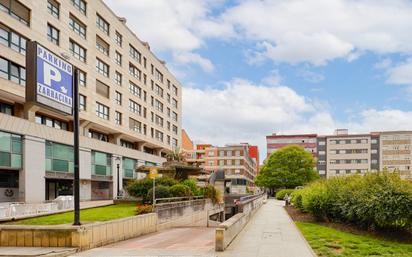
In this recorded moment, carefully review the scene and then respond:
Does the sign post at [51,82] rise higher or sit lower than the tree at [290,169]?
higher

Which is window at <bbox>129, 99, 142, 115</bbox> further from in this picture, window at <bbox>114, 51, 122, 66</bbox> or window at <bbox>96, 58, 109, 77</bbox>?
window at <bbox>96, 58, 109, 77</bbox>

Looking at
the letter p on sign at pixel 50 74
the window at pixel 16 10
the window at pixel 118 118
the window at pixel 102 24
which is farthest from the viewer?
the window at pixel 118 118

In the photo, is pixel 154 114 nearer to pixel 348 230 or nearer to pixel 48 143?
pixel 48 143

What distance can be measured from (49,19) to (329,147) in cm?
9701

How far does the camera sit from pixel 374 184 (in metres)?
16.8

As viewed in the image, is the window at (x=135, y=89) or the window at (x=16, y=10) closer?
the window at (x=16, y=10)

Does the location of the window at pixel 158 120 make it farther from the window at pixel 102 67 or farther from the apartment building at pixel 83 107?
the window at pixel 102 67

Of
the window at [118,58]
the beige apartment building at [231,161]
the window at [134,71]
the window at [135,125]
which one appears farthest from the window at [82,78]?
the beige apartment building at [231,161]

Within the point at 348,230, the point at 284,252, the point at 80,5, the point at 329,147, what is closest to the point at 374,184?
the point at 348,230

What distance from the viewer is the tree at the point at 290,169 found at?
248 ft

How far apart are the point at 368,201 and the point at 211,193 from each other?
2132cm

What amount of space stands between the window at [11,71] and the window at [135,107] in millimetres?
22460

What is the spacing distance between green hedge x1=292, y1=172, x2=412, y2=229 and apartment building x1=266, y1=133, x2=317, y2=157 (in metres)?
105

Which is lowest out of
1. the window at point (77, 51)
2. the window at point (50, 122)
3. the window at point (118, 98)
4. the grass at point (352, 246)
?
the grass at point (352, 246)
